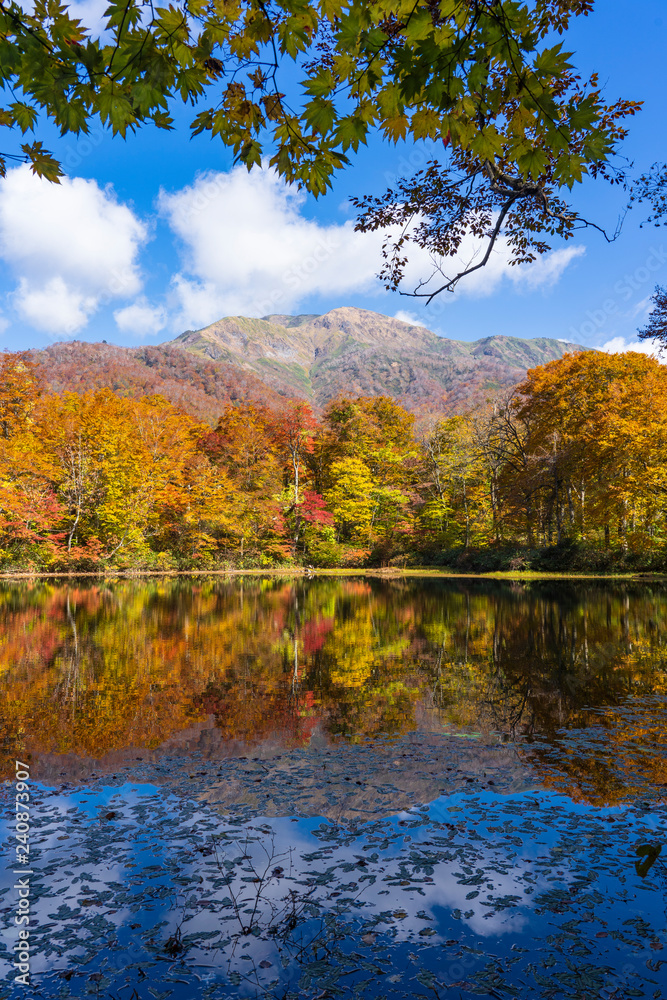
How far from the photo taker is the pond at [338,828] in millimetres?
2336

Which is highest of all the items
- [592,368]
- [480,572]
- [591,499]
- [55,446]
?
[592,368]

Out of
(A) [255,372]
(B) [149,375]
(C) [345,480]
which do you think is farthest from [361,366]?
(C) [345,480]

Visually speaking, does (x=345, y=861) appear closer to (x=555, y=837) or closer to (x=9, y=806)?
(x=555, y=837)

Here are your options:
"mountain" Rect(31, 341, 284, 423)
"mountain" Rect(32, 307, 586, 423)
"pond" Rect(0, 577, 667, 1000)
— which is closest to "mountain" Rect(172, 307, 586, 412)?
"mountain" Rect(32, 307, 586, 423)

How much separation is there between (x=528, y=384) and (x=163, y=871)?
3086 centimetres

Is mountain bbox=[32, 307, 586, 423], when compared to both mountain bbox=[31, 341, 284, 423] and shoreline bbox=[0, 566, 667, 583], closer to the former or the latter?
mountain bbox=[31, 341, 284, 423]

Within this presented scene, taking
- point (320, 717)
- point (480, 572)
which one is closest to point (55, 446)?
point (480, 572)

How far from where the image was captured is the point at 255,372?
151m

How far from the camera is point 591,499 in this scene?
2638cm

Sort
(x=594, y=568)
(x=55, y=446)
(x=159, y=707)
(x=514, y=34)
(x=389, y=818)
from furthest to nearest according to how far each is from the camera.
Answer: (x=55, y=446), (x=594, y=568), (x=159, y=707), (x=389, y=818), (x=514, y=34)

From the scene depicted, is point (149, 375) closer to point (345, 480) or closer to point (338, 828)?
point (345, 480)

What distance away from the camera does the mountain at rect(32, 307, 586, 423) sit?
220ft

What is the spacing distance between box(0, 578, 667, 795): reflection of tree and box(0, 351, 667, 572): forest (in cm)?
1006

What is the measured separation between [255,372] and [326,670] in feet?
491
